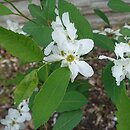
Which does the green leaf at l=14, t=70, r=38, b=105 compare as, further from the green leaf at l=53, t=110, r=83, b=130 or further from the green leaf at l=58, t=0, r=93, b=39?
the green leaf at l=53, t=110, r=83, b=130

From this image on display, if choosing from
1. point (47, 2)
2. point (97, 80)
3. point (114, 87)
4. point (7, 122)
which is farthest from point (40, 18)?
point (97, 80)

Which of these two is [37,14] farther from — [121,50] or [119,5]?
[121,50]

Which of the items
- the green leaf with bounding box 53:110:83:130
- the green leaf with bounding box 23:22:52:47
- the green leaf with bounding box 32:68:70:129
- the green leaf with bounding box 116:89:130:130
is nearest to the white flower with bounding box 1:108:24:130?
the green leaf with bounding box 53:110:83:130

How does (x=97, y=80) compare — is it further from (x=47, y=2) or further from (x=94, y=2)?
(x=47, y=2)

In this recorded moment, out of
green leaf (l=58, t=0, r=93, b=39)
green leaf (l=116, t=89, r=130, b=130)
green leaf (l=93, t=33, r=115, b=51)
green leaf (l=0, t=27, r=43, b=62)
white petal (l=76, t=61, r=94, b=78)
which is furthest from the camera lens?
green leaf (l=93, t=33, r=115, b=51)

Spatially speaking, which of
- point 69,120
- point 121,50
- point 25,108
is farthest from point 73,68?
point 25,108

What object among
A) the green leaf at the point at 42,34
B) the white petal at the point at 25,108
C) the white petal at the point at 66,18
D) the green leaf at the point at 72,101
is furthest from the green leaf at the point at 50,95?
the white petal at the point at 25,108
